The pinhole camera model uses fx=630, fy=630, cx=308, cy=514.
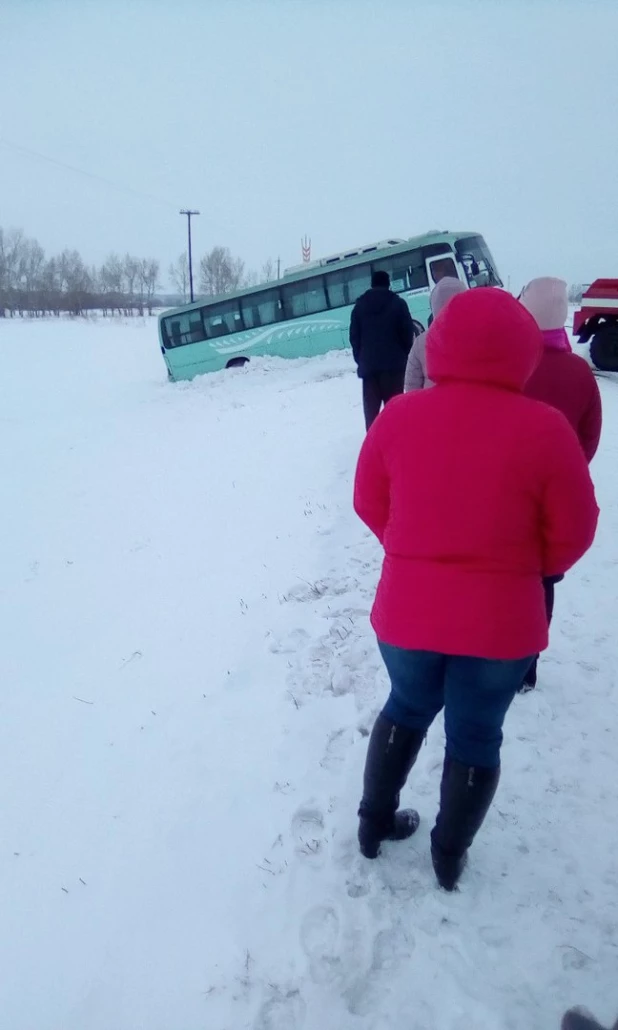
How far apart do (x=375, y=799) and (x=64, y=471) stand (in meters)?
10.3

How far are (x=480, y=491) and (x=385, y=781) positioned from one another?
3.81ft

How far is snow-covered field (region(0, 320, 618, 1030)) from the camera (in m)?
2.12

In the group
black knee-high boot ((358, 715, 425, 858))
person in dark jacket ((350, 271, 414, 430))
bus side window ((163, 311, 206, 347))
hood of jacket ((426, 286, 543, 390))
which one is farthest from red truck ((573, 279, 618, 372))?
bus side window ((163, 311, 206, 347))

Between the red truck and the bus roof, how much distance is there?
16.2 feet

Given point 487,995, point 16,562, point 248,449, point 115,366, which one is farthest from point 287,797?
point 115,366

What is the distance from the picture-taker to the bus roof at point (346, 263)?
16.1m

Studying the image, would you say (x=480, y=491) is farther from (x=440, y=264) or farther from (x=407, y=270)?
(x=407, y=270)

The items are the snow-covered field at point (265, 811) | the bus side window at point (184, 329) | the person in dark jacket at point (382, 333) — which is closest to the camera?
the snow-covered field at point (265, 811)

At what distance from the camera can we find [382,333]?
610 cm

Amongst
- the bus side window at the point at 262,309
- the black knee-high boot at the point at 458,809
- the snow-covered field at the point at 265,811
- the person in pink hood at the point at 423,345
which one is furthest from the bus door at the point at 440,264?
the black knee-high boot at the point at 458,809

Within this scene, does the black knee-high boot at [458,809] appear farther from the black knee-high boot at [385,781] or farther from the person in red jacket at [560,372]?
the person in red jacket at [560,372]

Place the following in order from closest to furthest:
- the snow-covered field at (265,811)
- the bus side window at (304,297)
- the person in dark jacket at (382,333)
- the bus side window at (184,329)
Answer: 1. the snow-covered field at (265,811)
2. the person in dark jacket at (382,333)
3. the bus side window at (304,297)
4. the bus side window at (184,329)

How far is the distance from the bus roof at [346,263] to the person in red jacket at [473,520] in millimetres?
15809

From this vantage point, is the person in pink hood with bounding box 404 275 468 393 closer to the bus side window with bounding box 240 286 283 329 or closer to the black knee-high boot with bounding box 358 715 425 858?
the black knee-high boot with bounding box 358 715 425 858
